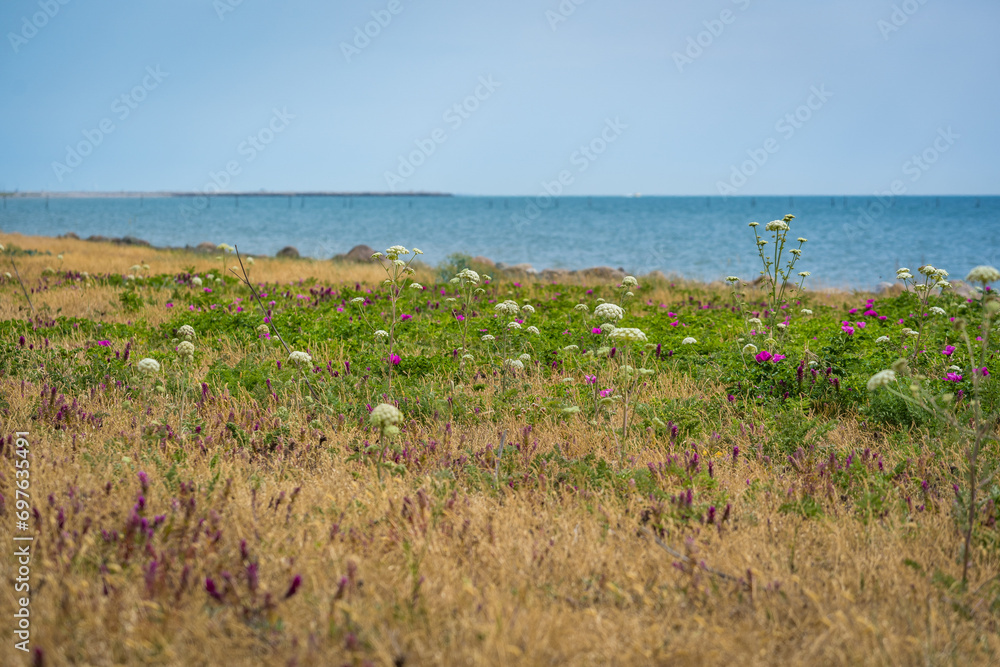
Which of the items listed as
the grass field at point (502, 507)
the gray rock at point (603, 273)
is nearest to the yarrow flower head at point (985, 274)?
the grass field at point (502, 507)

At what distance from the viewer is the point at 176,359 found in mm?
5871

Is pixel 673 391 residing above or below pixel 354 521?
above

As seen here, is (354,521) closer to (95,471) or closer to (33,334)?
(95,471)

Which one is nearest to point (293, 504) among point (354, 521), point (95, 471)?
point (354, 521)

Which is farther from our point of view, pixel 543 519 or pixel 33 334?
pixel 33 334

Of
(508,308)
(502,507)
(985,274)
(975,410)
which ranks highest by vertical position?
(985,274)

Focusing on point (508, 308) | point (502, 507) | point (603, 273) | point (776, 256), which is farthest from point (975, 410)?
point (603, 273)

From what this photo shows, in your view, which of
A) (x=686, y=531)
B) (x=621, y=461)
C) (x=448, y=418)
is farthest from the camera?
(x=448, y=418)

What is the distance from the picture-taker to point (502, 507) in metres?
3.44

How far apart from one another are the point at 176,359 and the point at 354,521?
11.9ft

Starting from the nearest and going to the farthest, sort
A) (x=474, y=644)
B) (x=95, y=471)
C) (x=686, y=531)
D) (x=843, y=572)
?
(x=474, y=644) < (x=843, y=572) < (x=686, y=531) < (x=95, y=471)

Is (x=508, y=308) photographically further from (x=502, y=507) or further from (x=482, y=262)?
(x=482, y=262)

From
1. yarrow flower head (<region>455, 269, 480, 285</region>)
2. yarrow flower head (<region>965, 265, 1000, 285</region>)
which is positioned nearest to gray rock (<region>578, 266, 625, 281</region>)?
yarrow flower head (<region>455, 269, 480, 285</region>)

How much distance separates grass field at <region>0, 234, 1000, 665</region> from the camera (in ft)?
7.87
